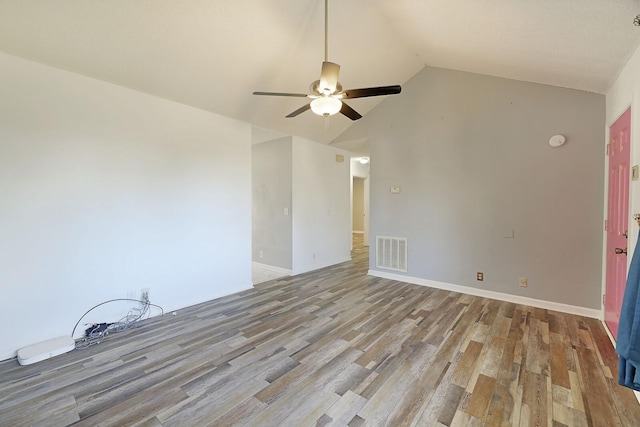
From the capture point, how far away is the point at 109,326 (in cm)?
279

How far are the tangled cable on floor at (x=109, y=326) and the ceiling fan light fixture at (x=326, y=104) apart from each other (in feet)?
9.46

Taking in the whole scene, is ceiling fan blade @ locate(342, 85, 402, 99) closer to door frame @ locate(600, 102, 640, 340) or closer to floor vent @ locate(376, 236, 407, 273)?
door frame @ locate(600, 102, 640, 340)

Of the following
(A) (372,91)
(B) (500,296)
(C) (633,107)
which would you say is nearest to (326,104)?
(A) (372,91)

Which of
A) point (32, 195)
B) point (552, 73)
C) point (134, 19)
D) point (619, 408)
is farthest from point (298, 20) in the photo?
point (619, 408)

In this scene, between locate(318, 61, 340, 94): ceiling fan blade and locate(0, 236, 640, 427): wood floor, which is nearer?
locate(0, 236, 640, 427): wood floor

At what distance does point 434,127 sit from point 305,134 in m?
2.18

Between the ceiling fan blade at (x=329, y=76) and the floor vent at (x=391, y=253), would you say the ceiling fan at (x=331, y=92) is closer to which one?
the ceiling fan blade at (x=329, y=76)

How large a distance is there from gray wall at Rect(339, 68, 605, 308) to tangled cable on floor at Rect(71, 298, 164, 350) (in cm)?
363

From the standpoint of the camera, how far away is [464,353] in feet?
7.71

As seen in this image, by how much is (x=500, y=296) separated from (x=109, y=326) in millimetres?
4765

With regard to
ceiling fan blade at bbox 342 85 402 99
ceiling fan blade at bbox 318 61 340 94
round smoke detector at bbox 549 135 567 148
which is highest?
ceiling fan blade at bbox 318 61 340 94

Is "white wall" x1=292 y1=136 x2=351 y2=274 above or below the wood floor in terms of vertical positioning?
above

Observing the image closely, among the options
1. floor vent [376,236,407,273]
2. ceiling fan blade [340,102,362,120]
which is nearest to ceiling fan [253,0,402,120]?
ceiling fan blade [340,102,362,120]

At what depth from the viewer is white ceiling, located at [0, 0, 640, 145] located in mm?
2047
